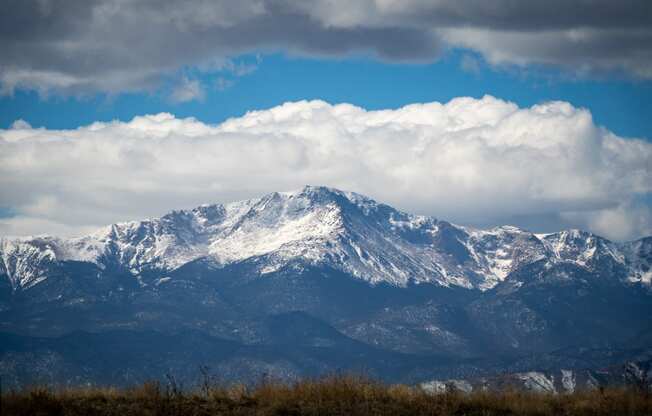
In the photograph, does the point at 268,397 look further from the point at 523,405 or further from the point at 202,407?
the point at 523,405

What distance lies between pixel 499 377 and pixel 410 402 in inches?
209

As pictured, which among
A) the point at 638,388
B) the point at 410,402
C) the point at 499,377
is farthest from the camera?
the point at 499,377

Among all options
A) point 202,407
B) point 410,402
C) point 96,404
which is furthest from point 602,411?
point 96,404

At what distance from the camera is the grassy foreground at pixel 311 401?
2288 centimetres

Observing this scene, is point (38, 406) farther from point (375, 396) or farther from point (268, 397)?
point (375, 396)

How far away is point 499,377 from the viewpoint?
2812cm

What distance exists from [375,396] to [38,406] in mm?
9355

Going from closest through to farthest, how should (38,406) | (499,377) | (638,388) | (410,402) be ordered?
1. (38,406)
2. (410,402)
3. (638,388)
4. (499,377)

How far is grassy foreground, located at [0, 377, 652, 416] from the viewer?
22875mm

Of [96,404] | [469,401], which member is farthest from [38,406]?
[469,401]

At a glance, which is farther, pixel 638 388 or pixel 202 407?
pixel 638 388

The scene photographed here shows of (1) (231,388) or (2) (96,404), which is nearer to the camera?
(2) (96,404)

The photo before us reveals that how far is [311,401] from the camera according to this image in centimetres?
2397

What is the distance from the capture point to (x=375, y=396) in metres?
24.5
